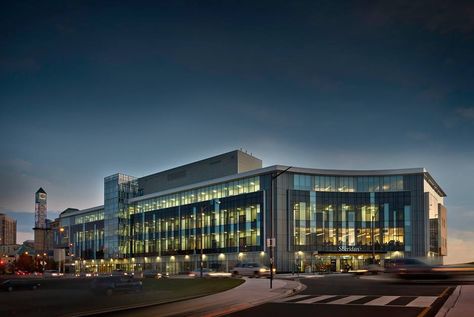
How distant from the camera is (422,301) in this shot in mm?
21734

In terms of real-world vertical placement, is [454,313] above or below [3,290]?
above

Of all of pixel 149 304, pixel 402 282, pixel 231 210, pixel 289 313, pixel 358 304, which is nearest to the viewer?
pixel 289 313

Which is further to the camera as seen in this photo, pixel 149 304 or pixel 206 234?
pixel 206 234

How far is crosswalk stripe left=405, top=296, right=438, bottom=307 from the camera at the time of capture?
20303mm

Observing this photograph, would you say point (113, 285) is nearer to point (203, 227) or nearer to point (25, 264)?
point (203, 227)

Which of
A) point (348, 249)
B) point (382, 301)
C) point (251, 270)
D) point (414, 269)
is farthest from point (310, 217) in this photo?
point (382, 301)

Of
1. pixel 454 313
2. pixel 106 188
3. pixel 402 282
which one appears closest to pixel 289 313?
pixel 454 313

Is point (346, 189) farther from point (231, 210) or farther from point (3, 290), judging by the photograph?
point (3, 290)

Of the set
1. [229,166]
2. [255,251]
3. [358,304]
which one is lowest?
[255,251]

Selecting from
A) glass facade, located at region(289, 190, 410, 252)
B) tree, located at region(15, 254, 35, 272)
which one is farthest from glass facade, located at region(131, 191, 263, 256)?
tree, located at region(15, 254, 35, 272)

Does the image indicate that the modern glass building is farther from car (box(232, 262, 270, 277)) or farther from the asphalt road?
the asphalt road

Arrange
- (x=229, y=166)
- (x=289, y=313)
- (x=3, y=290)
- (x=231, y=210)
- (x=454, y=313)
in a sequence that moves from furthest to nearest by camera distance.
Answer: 1. (x=229, y=166)
2. (x=231, y=210)
3. (x=3, y=290)
4. (x=289, y=313)
5. (x=454, y=313)

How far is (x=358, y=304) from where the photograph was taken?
70.2ft

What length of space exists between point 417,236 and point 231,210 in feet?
114
